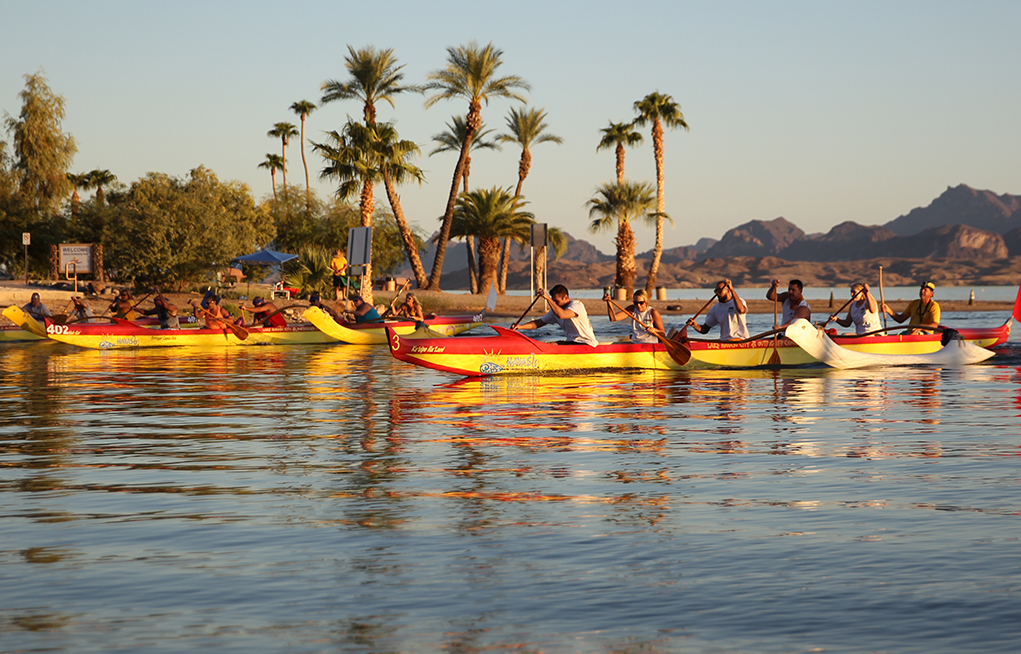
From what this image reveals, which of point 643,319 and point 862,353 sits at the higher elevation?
point 643,319

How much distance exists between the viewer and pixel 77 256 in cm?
4522

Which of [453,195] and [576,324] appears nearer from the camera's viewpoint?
[576,324]

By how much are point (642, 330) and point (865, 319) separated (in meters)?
4.85

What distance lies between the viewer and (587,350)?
59.8 feet

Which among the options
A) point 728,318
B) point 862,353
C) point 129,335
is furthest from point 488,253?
point 728,318

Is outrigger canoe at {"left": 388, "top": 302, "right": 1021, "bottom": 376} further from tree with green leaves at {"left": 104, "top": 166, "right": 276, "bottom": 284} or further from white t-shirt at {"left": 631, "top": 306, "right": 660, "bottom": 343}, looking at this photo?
tree with green leaves at {"left": 104, "top": 166, "right": 276, "bottom": 284}

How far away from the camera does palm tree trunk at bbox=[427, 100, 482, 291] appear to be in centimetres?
5581

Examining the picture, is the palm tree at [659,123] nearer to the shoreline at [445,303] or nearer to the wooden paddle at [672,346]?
the shoreline at [445,303]

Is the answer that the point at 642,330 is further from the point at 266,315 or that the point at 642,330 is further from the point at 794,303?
the point at 266,315

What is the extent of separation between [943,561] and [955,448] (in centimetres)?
479

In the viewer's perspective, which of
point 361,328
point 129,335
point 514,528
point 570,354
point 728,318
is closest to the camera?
point 514,528

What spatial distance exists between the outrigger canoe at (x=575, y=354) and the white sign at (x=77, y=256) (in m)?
32.6

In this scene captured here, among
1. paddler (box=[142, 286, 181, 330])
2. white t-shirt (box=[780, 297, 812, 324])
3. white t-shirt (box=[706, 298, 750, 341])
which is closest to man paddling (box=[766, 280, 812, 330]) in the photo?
white t-shirt (box=[780, 297, 812, 324])

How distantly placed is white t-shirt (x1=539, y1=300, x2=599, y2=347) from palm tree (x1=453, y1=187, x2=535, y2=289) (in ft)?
130
